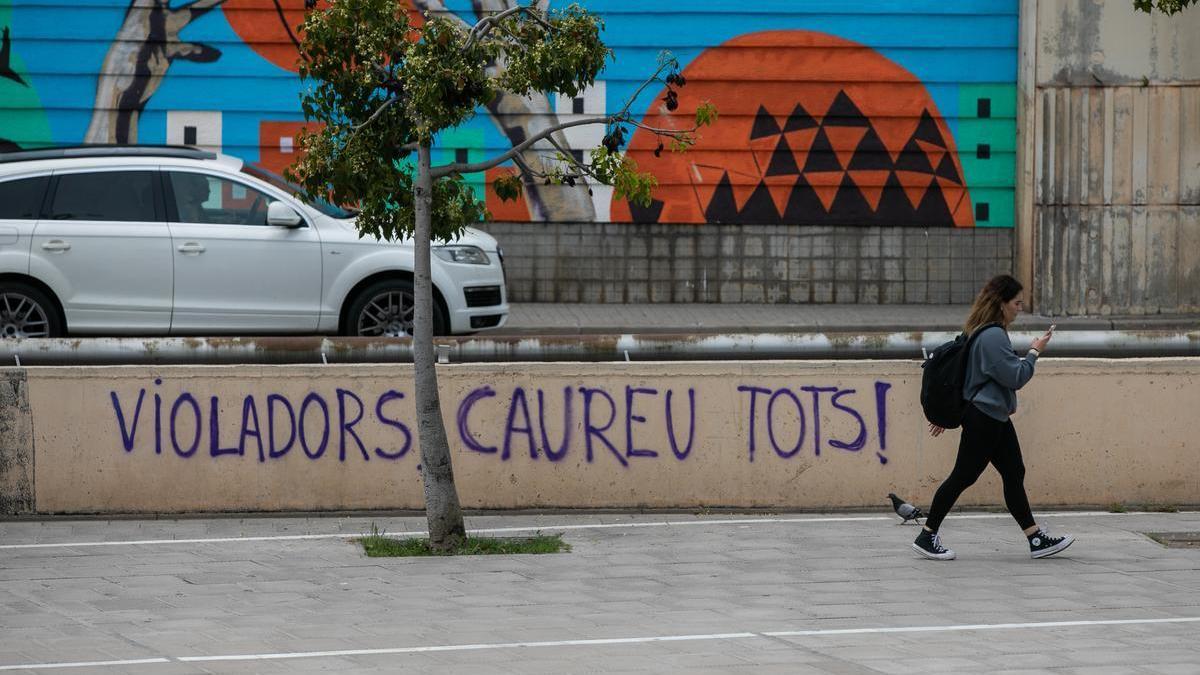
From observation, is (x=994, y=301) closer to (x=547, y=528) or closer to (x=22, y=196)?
(x=547, y=528)

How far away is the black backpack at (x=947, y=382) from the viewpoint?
8945 millimetres

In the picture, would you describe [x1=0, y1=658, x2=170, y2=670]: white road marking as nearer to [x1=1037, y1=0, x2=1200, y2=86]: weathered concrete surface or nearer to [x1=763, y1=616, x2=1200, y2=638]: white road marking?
[x1=763, y1=616, x2=1200, y2=638]: white road marking

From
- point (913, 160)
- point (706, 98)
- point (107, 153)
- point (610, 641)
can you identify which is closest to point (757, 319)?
point (706, 98)

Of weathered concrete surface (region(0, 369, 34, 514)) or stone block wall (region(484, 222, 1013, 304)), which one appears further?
stone block wall (region(484, 222, 1013, 304))

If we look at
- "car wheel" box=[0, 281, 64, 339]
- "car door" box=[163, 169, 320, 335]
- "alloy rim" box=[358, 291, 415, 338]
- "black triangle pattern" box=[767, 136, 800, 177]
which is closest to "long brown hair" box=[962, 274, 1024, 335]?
"alloy rim" box=[358, 291, 415, 338]

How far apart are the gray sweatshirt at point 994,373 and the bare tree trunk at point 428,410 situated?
2.77 metres

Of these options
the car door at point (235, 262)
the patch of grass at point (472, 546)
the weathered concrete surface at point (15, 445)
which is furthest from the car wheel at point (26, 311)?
the patch of grass at point (472, 546)

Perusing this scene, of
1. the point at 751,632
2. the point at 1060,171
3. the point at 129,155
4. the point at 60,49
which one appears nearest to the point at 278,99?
the point at 60,49

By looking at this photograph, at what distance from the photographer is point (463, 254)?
554 inches

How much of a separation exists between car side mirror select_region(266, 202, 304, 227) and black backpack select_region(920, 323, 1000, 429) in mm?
6195

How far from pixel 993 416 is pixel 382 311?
20.1 ft

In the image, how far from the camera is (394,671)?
6.62 metres

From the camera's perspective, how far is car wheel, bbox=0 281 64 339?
1355 centimetres

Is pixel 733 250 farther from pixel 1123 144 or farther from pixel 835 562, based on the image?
pixel 835 562
